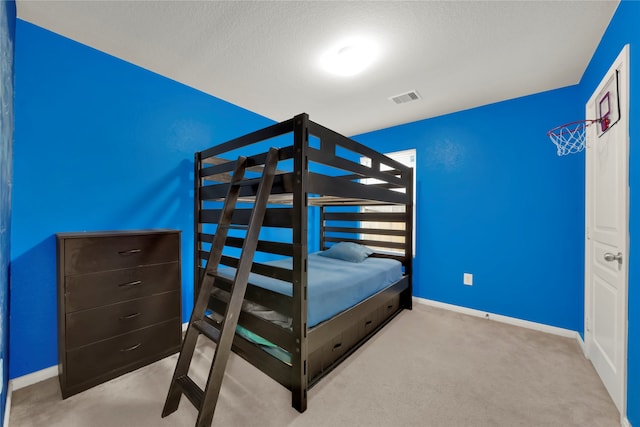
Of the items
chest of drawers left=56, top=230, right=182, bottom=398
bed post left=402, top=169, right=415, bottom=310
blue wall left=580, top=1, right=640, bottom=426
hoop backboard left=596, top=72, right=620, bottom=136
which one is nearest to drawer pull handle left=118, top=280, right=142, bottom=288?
chest of drawers left=56, top=230, right=182, bottom=398

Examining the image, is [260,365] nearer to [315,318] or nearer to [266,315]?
[266,315]

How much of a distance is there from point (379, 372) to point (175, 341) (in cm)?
165

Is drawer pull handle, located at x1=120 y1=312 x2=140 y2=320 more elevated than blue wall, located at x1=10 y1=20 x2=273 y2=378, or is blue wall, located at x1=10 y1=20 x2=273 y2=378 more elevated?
blue wall, located at x1=10 y1=20 x2=273 y2=378

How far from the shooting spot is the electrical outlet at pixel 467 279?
3037 millimetres

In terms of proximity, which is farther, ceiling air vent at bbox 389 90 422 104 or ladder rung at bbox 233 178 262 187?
ceiling air vent at bbox 389 90 422 104

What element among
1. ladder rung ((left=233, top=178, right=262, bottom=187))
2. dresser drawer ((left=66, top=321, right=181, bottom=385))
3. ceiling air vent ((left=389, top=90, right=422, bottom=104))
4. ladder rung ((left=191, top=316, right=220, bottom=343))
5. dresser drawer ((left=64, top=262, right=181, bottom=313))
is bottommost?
dresser drawer ((left=66, top=321, right=181, bottom=385))

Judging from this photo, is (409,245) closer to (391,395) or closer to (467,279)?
(467,279)

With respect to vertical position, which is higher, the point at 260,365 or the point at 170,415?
the point at 260,365

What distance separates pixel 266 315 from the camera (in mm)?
1833

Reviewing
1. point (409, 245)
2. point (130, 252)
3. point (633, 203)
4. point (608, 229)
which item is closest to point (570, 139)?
point (608, 229)

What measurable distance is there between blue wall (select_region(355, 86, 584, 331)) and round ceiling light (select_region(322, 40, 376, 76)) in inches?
65.8

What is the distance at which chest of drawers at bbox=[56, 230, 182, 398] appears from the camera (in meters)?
1.62

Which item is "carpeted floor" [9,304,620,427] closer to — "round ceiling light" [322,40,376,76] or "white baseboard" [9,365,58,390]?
"white baseboard" [9,365,58,390]

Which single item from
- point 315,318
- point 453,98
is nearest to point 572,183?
point 453,98
